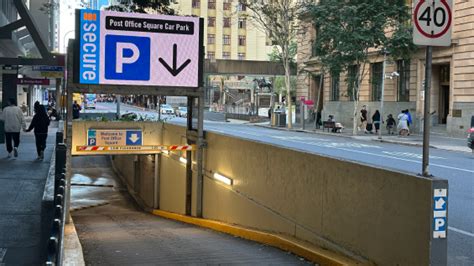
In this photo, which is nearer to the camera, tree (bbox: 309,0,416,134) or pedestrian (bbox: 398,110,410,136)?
tree (bbox: 309,0,416,134)

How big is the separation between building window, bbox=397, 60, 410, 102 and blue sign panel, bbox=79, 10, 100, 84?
2989cm

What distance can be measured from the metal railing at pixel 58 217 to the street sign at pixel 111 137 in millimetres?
6911

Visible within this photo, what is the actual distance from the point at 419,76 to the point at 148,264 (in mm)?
32691

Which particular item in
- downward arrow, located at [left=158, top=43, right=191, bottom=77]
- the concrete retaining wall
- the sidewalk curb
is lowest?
the sidewalk curb

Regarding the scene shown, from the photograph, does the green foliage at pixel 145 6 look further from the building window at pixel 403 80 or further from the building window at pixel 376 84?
the building window at pixel 376 84

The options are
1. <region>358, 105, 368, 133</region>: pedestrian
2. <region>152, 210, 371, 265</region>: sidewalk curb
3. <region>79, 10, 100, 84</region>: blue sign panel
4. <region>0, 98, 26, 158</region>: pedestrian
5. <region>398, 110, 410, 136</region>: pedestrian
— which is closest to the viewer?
<region>152, 210, 371, 265</region>: sidewalk curb

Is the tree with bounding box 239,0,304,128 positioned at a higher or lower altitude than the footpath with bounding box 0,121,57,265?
higher

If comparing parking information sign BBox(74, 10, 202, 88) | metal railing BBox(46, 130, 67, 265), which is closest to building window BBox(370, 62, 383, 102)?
parking information sign BBox(74, 10, 202, 88)

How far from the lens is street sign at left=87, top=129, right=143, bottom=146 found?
1489 centimetres

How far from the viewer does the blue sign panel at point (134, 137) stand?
1513cm

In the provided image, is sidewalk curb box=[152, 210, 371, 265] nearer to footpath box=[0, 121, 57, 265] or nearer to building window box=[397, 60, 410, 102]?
footpath box=[0, 121, 57, 265]

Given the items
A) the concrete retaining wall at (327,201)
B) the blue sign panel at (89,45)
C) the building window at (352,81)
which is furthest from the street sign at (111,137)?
the building window at (352,81)

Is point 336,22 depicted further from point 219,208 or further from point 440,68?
point 219,208

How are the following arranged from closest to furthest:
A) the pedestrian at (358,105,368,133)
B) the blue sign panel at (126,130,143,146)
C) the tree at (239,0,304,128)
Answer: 1. the blue sign panel at (126,130,143,146)
2. the pedestrian at (358,105,368,133)
3. the tree at (239,0,304,128)
